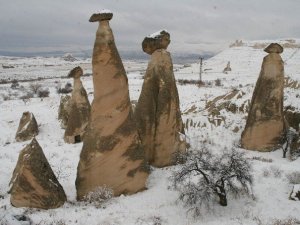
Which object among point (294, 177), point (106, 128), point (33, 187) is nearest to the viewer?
point (33, 187)

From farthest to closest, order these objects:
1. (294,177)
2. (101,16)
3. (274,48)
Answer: (274,48) → (294,177) → (101,16)

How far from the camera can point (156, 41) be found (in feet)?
51.3

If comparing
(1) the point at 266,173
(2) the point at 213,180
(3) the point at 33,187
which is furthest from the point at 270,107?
(3) the point at 33,187

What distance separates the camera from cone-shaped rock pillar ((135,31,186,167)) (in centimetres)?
1568

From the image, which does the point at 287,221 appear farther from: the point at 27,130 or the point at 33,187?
the point at 27,130

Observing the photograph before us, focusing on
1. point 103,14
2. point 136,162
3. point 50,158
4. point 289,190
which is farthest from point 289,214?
point 50,158

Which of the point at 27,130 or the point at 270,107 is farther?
the point at 27,130

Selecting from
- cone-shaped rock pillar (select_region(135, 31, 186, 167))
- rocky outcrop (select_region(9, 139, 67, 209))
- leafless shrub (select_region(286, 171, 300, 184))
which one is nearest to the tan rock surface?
cone-shaped rock pillar (select_region(135, 31, 186, 167))

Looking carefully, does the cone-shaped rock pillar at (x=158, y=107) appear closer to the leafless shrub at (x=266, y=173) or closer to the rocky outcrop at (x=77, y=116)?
the leafless shrub at (x=266, y=173)

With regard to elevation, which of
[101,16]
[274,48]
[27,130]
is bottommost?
[27,130]

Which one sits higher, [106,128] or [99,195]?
[106,128]

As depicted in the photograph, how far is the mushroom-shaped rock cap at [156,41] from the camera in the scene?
15.6 meters

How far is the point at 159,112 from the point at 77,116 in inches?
351

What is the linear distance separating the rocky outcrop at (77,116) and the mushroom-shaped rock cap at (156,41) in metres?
8.77
